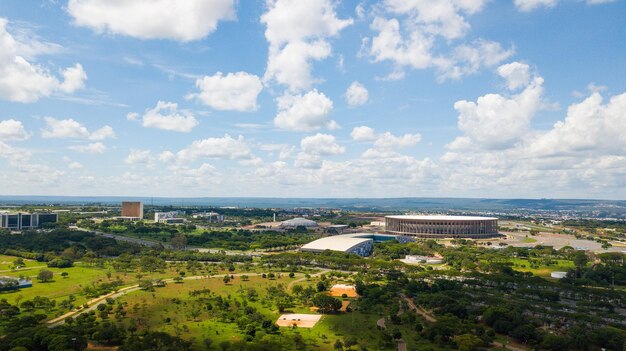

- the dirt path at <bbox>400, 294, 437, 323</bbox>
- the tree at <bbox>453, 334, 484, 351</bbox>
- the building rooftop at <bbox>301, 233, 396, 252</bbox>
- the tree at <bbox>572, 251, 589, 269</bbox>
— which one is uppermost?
the building rooftop at <bbox>301, 233, 396, 252</bbox>

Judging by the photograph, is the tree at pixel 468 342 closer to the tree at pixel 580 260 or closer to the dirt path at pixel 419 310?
the dirt path at pixel 419 310

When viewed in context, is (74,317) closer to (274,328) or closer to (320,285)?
(274,328)

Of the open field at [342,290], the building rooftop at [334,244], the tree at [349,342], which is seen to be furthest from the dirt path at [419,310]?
the building rooftop at [334,244]

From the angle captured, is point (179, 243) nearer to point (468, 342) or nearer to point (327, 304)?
point (327, 304)

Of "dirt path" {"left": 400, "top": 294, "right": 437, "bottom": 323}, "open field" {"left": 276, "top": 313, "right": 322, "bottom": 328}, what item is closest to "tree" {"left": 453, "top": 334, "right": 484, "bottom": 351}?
"dirt path" {"left": 400, "top": 294, "right": 437, "bottom": 323}

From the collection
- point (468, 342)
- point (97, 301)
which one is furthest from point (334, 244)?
point (468, 342)

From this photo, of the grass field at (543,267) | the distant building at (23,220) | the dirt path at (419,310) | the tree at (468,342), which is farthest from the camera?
the distant building at (23,220)

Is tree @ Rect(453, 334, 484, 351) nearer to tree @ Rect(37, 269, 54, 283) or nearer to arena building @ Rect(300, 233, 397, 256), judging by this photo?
arena building @ Rect(300, 233, 397, 256)
